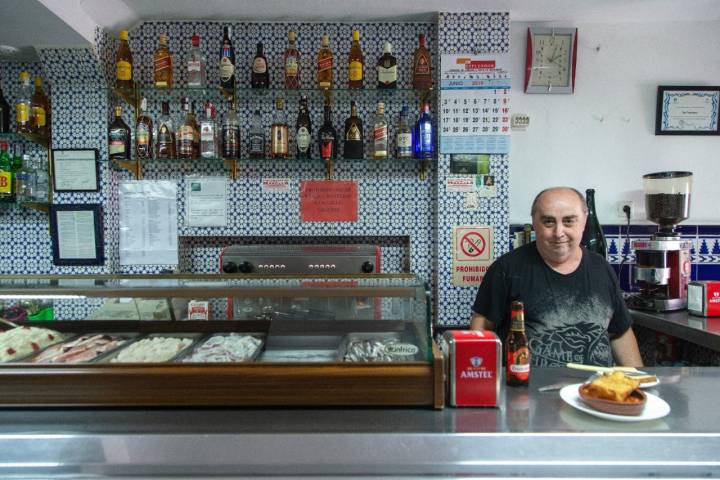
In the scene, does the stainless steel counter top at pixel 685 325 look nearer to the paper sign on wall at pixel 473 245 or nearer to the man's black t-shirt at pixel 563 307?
the man's black t-shirt at pixel 563 307

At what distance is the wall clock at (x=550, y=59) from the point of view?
132 inches

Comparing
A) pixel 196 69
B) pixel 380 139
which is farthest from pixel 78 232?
pixel 380 139

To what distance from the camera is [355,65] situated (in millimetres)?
3217

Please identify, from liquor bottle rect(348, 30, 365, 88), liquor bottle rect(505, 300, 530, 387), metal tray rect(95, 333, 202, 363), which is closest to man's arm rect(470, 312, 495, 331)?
liquor bottle rect(505, 300, 530, 387)

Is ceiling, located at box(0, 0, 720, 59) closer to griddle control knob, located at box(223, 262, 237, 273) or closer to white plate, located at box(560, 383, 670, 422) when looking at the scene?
griddle control knob, located at box(223, 262, 237, 273)

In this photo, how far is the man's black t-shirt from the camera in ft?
6.84

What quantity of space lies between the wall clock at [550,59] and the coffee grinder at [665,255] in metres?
0.87

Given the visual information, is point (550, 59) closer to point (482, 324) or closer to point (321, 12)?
point (321, 12)

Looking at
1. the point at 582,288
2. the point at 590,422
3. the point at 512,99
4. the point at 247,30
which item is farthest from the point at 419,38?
the point at 590,422

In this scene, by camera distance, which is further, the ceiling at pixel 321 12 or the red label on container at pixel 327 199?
the red label on container at pixel 327 199

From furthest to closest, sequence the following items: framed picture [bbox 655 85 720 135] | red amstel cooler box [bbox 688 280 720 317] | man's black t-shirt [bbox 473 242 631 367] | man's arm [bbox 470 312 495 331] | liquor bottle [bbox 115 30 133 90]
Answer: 1. framed picture [bbox 655 85 720 135]
2. liquor bottle [bbox 115 30 133 90]
3. red amstel cooler box [bbox 688 280 720 317]
4. man's arm [bbox 470 312 495 331]
5. man's black t-shirt [bbox 473 242 631 367]

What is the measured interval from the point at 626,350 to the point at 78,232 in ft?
10.5

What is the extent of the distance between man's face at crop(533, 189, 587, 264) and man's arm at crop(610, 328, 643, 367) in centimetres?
41

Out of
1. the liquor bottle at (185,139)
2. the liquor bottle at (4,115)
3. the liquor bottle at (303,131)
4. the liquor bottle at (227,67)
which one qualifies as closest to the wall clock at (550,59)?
the liquor bottle at (303,131)
